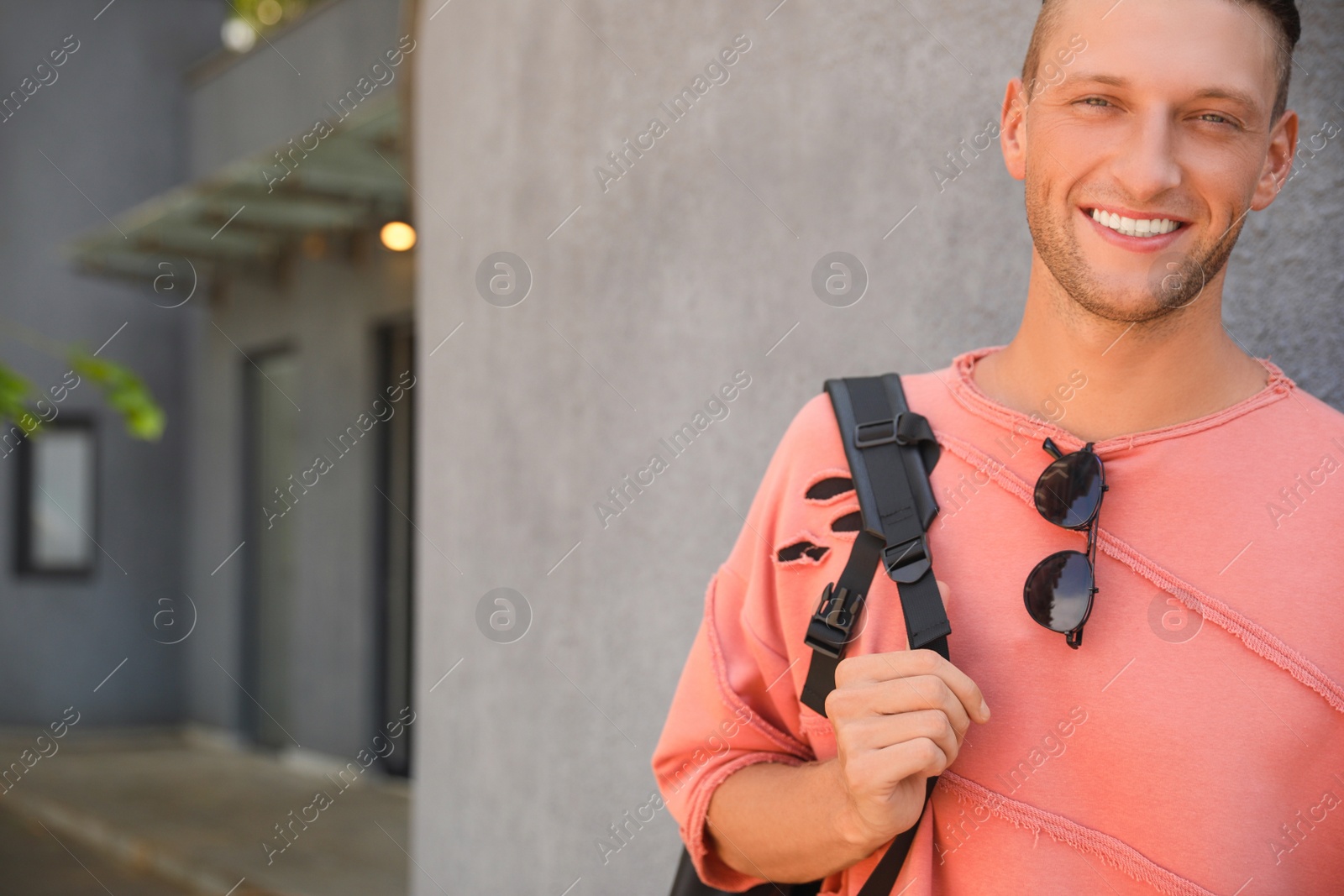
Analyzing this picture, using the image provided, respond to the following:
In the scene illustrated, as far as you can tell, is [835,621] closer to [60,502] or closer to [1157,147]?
[1157,147]

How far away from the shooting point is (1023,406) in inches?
67.2

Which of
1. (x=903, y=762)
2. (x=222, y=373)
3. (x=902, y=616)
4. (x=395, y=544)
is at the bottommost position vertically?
(x=395, y=544)

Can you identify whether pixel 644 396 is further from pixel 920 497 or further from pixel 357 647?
pixel 357 647

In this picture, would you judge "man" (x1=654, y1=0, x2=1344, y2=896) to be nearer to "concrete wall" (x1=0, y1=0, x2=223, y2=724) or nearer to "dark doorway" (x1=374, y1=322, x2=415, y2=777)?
"dark doorway" (x1=374, y1=322, x2=415, y2=777)

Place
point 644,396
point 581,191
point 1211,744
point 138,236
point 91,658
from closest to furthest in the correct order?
point 1211,744
point 644,396
point 581,191
point 138,236
point 91,658

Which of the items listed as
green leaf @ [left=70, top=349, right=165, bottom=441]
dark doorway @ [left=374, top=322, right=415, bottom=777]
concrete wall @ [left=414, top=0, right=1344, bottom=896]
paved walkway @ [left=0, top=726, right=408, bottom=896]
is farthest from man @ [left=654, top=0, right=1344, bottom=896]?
dark doorway @ [left=374, top=322, right=415, bottom=777]

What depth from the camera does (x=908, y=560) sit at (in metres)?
1.57

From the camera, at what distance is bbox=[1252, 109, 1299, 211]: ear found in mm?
1652

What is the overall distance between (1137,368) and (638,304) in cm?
215

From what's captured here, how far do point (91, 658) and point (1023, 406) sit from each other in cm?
1362

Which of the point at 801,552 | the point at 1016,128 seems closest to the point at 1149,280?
the point at 1016,128

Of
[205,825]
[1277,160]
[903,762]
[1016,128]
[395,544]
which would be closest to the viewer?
[903,762]

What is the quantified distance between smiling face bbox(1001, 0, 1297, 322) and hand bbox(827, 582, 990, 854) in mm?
517

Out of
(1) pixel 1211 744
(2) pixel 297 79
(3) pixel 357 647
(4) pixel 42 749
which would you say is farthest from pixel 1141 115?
(4) pixel 42 749
